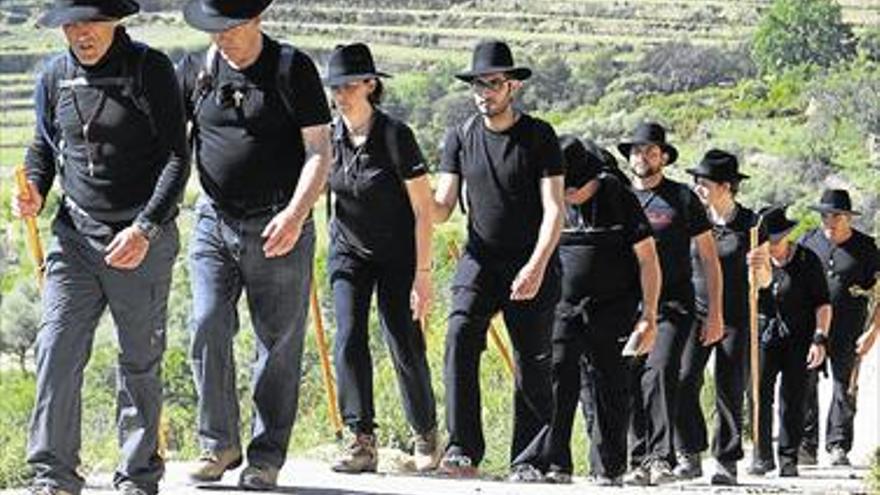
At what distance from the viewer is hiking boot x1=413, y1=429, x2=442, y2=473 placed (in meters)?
12.2

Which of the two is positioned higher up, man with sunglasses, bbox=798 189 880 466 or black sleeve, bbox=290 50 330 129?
black sleeve, bbox=290 50 330 129

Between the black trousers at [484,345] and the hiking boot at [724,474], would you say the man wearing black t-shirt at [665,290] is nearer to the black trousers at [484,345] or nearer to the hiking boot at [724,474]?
the hiking boot at [724,474]

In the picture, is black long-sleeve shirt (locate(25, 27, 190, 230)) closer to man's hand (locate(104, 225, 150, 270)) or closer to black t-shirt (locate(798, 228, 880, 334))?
man's hand (locate(104, 225, 150, 270))

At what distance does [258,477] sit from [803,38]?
151 ft

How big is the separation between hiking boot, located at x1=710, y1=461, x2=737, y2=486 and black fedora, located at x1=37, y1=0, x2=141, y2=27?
19.2ft

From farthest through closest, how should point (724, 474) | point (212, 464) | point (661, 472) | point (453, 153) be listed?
point (724, 474)
point (661, 472)
point (453, 153)
point (212, 464)

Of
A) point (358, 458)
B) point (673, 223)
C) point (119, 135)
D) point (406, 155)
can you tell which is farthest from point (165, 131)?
point (673, 223)

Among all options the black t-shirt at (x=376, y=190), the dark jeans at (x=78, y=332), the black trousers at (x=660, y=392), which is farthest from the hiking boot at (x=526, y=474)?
the dark jeans at (x=78, y=332)

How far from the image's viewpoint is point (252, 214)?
396 inches

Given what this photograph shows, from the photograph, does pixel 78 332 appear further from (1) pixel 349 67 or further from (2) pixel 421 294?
(1) pixel 349 67

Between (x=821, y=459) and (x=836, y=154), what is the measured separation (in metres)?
31.5

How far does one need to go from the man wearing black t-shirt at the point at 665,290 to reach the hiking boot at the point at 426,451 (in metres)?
1.43

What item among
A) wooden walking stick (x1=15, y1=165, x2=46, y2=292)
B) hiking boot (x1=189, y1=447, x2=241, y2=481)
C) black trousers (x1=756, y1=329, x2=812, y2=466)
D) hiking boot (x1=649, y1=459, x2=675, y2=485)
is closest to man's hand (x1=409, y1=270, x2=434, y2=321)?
hiking boot (x1=189, y1=447, x2=241, y2=481)

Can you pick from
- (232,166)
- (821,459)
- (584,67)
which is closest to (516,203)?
(232,166)
